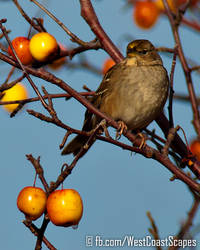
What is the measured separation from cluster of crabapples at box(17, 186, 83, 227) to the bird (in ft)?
4.27

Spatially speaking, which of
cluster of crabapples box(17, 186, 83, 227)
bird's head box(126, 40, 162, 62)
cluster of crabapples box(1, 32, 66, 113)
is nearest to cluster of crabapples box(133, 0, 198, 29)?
bird's head box(126, 40, 162, 62)

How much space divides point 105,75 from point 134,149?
188 cm

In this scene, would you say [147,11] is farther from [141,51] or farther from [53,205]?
[53,205]

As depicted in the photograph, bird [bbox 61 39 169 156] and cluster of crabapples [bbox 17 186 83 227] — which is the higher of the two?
bird [bbox 61 39 169 156]

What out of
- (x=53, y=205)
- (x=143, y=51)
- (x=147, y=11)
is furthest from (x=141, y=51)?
(x=53, y=205)

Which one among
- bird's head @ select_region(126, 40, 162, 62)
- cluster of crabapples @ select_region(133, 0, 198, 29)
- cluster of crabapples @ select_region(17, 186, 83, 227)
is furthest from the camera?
cluster of crabapples @ select_region(133, 0, 198, 29)

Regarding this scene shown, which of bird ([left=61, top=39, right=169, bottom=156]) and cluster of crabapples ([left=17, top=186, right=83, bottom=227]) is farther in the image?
bird ([left=61, top=39, right=169, bottom=156])

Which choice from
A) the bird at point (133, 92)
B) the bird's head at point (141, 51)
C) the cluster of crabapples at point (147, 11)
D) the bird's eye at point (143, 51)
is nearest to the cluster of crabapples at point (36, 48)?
the bird at point (133, 92)

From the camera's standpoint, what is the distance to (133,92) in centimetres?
364

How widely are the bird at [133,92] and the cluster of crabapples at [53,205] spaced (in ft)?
4.27

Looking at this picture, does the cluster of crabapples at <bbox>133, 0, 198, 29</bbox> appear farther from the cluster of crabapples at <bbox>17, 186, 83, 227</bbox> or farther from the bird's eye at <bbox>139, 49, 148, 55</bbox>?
the cluster of crabapples at <bbox>17, 186, 83, 227</bbox>

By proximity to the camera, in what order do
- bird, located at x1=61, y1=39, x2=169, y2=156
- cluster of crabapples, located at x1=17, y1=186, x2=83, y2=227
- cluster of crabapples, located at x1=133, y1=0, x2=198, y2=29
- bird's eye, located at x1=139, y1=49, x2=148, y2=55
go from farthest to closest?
cluster of crabapples, located at x1=133, y1=0, x2=198, y2=29 → bird's eye, located at x1=139, y1=49, x2=148, y2=55 → bird, located at x1=61, y1=39, x2=169, y2=156 → cluster of crabapples, located at x1=17, y1=186, x2=83, y2=227

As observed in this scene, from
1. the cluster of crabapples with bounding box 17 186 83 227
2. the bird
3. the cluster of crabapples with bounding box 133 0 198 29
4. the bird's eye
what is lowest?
the cluster of crabapples with bounding box 17 186 83 227

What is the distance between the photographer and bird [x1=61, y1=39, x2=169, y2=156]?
11.9 feet
